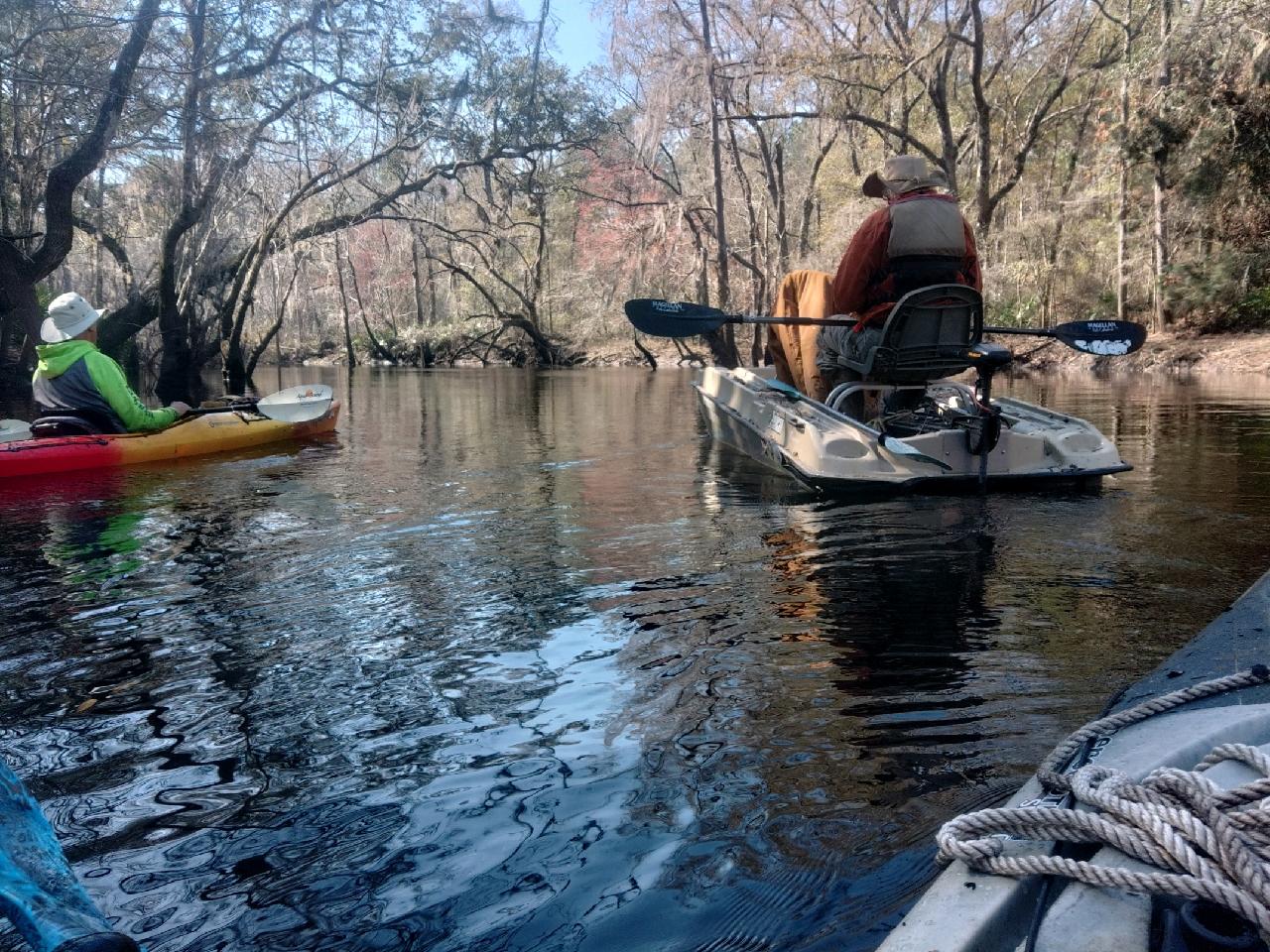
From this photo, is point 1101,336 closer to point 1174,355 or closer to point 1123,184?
point 1174,355

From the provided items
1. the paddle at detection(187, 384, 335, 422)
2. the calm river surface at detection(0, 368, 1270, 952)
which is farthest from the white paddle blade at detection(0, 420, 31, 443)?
the calm river surface at detection(0, 368, 1270, 952)

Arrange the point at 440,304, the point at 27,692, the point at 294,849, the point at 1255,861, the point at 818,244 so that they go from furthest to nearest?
1. the point at 440,304
2. the point at 818,244
3. the point at 27,692
4. the point at 294,849
5. the point at 1255,861

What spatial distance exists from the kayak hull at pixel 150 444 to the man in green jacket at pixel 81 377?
0.60 ft

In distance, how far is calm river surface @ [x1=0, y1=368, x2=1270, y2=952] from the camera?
2.08m

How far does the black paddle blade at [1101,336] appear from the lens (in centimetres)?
684

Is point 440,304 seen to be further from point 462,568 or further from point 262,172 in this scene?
point 462,568

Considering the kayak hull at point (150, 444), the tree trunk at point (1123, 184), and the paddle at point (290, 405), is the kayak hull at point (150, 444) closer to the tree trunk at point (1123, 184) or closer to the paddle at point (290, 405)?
the paddle at point (290, 405)

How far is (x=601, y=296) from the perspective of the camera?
3148cm

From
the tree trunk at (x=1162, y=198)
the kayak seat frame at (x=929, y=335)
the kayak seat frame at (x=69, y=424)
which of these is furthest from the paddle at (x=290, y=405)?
the tree trunk at (x=1162, y=198)

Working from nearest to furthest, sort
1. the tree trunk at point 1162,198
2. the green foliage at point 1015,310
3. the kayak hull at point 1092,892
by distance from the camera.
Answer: the kayak hull at point 1092,892, the tree trunk at point 1162,198, the green foliage at point 1015,310

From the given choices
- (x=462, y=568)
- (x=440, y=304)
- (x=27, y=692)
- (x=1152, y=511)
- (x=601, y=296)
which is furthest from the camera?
(x=440, y=304)

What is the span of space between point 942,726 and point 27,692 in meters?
2.80

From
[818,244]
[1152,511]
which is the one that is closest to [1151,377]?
[818,244]

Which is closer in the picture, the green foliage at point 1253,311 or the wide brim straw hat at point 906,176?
the wide brim straw hat at point 906,176
